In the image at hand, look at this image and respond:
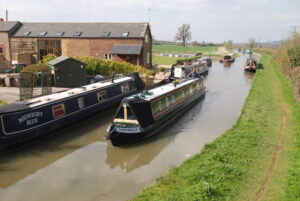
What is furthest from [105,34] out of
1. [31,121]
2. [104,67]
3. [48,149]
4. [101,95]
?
[48,149]

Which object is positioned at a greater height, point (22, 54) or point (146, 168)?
point (22, 54)

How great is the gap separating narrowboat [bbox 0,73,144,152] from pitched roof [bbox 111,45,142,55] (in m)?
9.81

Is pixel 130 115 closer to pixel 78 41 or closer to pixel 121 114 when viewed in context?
pixel 121 114

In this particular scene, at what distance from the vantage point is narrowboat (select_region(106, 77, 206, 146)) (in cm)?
1112

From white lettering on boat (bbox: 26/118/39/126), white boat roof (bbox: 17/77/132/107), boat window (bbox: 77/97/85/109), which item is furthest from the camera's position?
boat window (bbox: 77/97/85/109)

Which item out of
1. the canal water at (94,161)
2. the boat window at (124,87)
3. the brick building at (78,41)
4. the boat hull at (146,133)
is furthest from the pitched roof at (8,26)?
the boat hull at (146,133)

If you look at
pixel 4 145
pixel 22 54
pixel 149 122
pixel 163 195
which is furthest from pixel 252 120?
pixel 22 54

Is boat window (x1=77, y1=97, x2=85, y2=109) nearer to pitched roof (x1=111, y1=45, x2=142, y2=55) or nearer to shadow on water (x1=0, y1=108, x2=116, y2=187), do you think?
shadow on water (x1=0, y1=108, x2=116, y2=187)

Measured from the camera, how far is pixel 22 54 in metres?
27.1

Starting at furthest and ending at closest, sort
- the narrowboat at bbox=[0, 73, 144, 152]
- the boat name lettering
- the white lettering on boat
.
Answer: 1. the white lettering on boat
2. the boat name lettering
3. the narrowboat at bbox=[0, 73, 144, 152]

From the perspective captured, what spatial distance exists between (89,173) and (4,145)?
312 centimetres

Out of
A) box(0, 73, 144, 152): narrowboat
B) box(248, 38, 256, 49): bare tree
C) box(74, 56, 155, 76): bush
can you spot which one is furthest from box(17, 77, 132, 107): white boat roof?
box(248, 38, 256, 49): bare tree

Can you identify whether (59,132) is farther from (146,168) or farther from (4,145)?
(146,168)

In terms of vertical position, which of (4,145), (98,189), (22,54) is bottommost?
(98,189)
